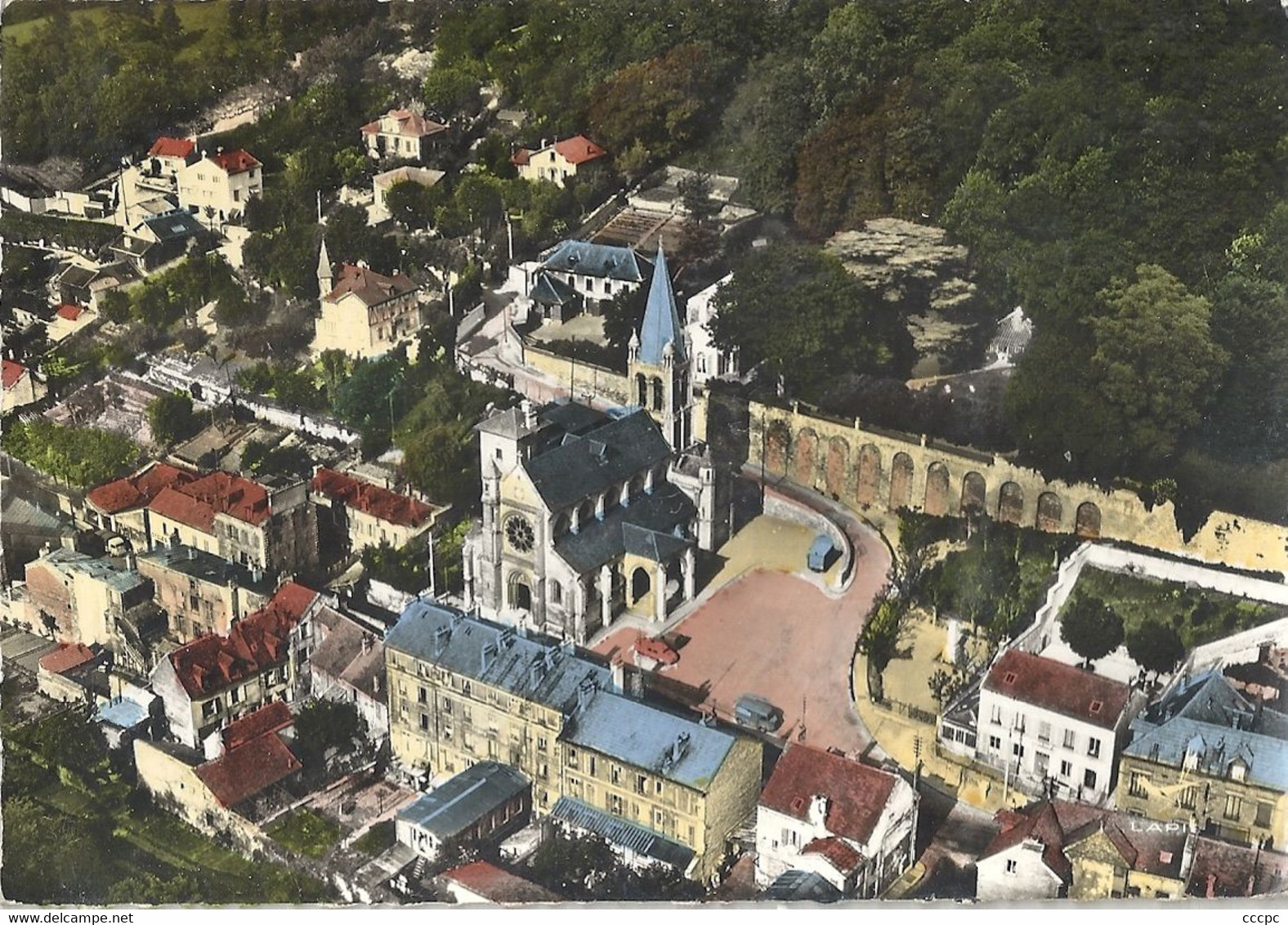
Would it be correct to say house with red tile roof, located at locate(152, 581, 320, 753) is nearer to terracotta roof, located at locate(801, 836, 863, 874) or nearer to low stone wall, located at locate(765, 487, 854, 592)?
low stone wall, located at locate(765, 487, 854, 592)

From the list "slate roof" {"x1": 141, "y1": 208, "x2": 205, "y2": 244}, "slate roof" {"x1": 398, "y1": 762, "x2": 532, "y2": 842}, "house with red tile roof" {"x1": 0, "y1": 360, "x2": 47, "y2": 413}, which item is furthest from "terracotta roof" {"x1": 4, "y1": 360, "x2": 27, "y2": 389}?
"slate roof" {"x1": 398, "y1": 762, "x2": 532, "y2": 842}

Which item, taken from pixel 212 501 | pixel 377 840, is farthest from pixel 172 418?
pixel 377 840

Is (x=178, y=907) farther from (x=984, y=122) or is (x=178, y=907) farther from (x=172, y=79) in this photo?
(x=984, y=122)

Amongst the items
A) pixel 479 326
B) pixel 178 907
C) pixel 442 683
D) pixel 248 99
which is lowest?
pixel 178 907

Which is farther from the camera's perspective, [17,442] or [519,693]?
[17,442]

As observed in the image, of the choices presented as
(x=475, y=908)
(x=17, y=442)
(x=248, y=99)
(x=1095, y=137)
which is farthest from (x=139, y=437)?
(x=1095, y=137)

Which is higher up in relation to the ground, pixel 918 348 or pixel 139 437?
pixel 918 348

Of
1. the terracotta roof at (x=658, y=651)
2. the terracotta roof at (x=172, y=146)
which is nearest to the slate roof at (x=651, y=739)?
the terracotta roof at (x=658, y=651)
